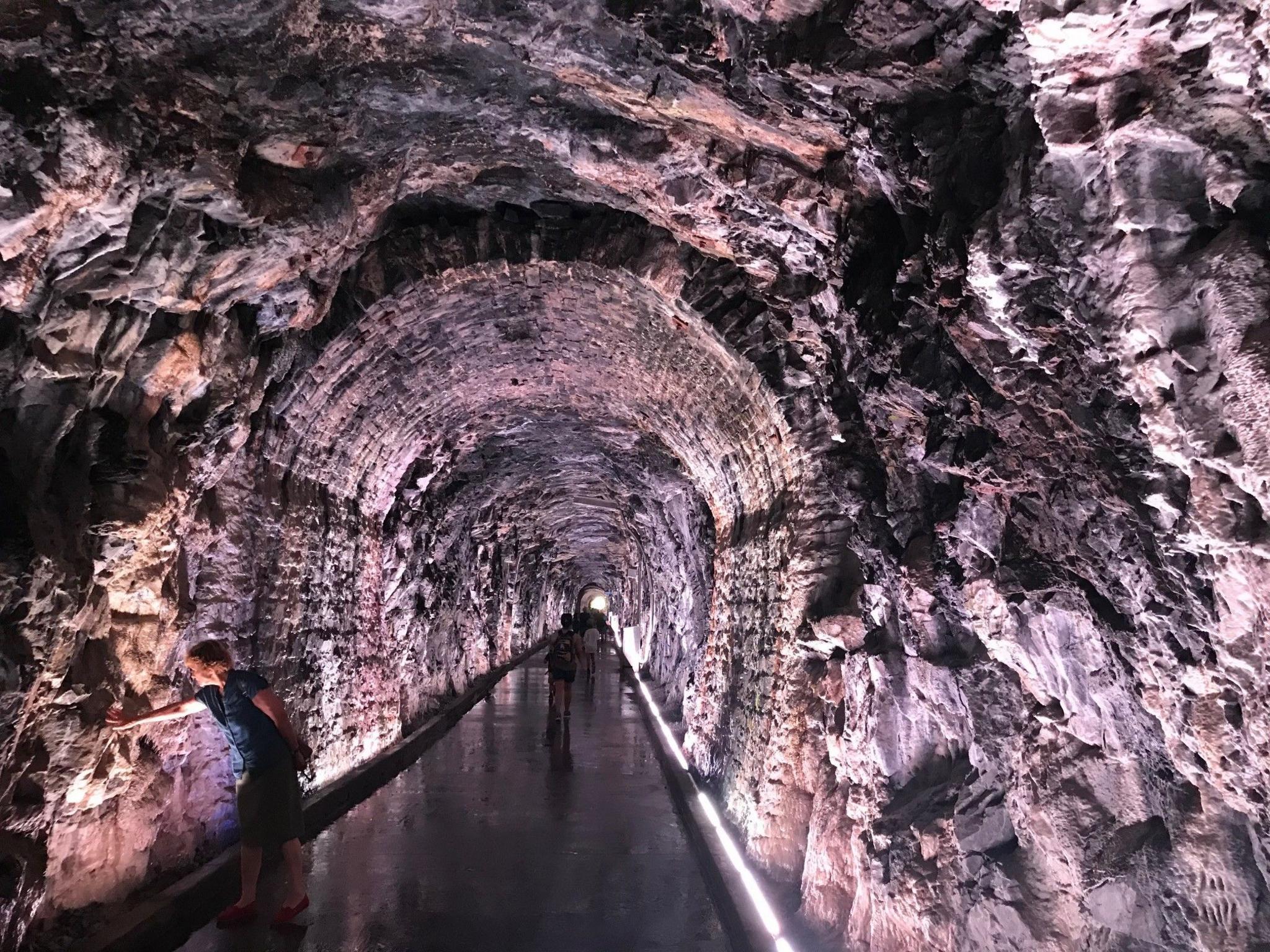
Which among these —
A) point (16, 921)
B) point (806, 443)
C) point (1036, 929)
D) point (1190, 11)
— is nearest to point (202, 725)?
point (16, 921)

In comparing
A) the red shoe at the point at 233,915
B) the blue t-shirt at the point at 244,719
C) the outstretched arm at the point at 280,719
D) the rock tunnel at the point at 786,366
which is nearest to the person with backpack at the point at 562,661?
the rock tunnel at the point at 786,366

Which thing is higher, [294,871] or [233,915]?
[294,871]

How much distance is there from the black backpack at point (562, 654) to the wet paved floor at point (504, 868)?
1124mm

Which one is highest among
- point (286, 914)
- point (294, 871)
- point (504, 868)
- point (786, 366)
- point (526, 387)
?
point (526, 387)

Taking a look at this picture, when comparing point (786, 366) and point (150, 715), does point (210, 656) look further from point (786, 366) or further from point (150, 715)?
point (786, 366)

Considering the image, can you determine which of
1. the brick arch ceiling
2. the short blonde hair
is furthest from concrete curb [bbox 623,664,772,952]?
the short blonde hair

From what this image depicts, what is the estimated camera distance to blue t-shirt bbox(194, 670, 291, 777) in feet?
16.3

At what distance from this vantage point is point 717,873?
6141mm

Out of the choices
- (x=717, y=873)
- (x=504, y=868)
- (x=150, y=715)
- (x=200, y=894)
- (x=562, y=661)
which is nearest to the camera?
(x=150, y=715)

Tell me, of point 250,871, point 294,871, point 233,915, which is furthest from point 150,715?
point 233,915

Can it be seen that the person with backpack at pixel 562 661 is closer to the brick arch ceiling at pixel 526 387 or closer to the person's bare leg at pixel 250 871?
the brick arch ceiling at pixel 526 387

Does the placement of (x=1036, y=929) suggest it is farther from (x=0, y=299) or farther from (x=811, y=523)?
(x=0, y=299)

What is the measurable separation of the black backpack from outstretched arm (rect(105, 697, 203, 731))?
692cm

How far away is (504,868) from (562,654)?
5.20 metres
